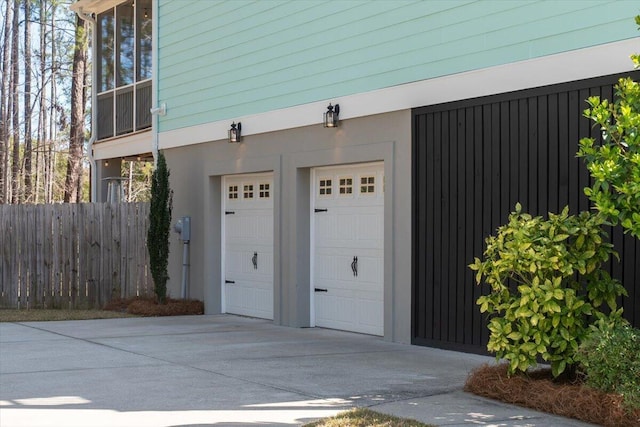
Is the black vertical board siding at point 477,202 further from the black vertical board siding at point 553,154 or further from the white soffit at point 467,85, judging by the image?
the black vertical board siding at point 553,154

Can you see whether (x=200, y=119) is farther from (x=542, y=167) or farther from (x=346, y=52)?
(x=542, y=167)

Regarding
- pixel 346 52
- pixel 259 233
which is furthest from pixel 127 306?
pixel 346 52

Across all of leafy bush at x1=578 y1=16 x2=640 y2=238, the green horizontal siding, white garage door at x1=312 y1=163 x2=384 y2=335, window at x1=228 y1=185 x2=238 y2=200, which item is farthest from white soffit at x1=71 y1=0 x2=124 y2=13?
leafy bush at x1=578 y1=16 x2=640 y2=238

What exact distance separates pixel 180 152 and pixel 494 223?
8.00 meters

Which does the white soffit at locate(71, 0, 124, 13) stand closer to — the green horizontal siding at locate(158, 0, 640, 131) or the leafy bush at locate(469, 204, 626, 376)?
the green horizontal siding at locate(158, 0, 640, 131)

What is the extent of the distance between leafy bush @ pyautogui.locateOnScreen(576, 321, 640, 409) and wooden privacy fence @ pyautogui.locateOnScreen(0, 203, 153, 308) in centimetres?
1090

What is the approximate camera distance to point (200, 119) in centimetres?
1614

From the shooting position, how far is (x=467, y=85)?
35.1 ft

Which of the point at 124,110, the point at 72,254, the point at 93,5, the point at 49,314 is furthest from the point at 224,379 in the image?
the point at 93,5

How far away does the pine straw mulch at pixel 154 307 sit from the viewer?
50.6 ft

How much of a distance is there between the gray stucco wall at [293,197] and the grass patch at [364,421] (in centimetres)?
449

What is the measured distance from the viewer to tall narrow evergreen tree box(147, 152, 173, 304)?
1573 cm

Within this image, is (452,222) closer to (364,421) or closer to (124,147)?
(364,421)

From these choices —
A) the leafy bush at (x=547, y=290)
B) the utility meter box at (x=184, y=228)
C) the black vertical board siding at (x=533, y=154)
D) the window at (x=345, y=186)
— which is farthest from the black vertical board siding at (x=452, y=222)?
the utility meter box at (x=184, y=228)
